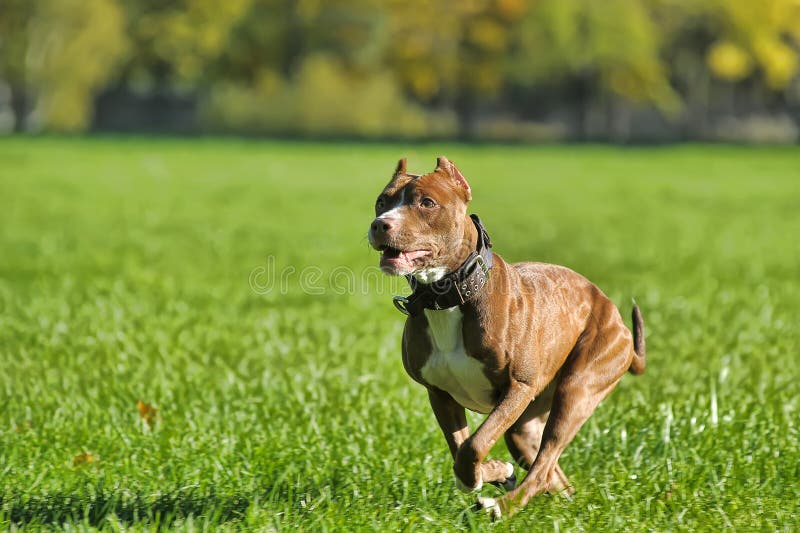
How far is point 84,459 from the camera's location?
482 cm

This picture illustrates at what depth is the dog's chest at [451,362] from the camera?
12.3ft

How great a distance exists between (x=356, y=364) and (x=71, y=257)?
18.4 ft

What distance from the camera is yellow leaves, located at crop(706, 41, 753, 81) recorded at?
4565 cm

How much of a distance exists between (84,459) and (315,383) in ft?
5.21

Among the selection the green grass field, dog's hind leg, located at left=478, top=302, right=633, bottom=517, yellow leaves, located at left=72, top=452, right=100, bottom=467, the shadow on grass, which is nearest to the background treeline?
the green grass field

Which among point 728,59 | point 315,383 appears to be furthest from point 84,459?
point 728,59

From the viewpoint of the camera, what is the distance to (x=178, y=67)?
2095 inches

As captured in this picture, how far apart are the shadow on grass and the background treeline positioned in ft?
129

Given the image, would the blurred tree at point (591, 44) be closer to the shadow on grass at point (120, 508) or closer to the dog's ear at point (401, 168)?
the shadow on grass at point (120, 508)

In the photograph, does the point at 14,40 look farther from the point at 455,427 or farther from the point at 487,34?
the point at 455,427

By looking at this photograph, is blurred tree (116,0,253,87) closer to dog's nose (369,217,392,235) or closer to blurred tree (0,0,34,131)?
blurred tree (0,0,34,131)

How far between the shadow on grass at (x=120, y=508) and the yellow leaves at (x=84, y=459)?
0.45m

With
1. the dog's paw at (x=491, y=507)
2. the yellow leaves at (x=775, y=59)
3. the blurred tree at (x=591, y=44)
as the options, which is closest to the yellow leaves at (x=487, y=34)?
the blurred tree at (x=591, y=44)

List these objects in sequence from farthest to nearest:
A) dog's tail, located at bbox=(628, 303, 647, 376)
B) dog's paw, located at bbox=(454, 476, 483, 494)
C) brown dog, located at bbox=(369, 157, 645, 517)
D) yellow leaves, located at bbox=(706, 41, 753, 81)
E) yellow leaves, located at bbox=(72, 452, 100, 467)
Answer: yellow leaves, located at bbox=(706, 41, 753, 81)
yellow leaves, located at bbox=(72, 452, 100, 467)
dog's tail, located at bbox=(628, 303, 647, 376)
dog's paw, located at bbox=(454, 476, 483, 494)
brown dog, located at bbox=(369, 157, 645, 517)
